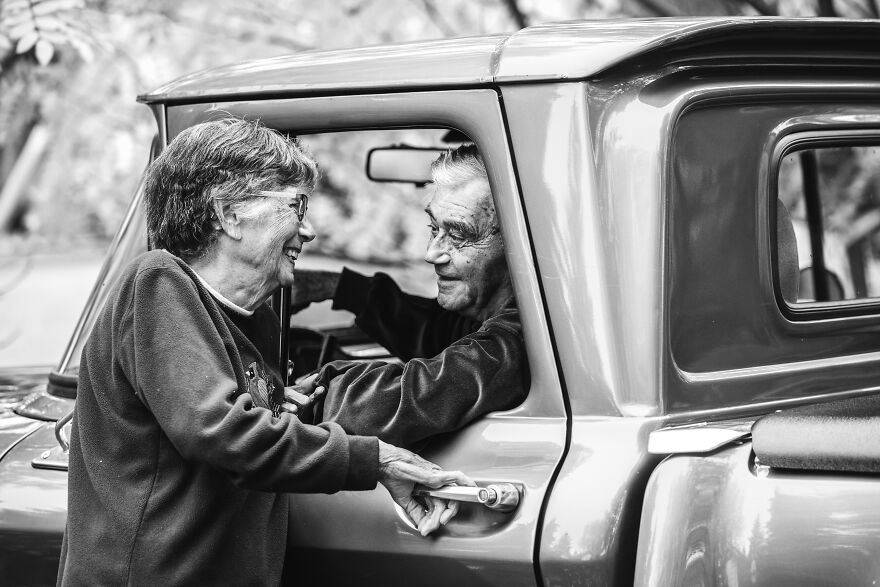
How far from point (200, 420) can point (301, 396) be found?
45 centimetres

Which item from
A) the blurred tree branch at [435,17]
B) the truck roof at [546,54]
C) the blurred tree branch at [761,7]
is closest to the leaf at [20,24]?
the truck roof at [546,54]

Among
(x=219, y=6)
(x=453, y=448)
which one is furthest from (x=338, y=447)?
(x=219, y=6)

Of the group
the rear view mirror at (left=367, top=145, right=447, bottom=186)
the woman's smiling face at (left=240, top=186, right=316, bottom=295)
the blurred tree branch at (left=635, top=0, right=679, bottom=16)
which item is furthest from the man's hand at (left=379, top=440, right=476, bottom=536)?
the blurred tree branch at (left=635, top=0, right=679, bottom=16)

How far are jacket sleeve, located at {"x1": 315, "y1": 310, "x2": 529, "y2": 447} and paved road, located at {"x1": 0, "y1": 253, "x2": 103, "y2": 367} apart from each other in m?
8.79

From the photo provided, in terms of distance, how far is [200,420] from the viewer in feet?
5.96

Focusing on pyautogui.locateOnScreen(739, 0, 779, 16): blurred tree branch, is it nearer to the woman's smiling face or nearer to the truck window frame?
the truck window frame

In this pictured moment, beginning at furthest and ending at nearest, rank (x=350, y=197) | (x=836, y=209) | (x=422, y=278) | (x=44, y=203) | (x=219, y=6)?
(x=44, y=203) < (x=350, y=197) < (x=219, y=6) < (x=422, y=278) < (x=836, y=209)

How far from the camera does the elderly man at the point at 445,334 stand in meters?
2.04

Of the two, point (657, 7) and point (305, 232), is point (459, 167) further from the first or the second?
point (657, 7)

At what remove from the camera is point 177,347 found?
1864mm

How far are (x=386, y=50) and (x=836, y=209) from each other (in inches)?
104

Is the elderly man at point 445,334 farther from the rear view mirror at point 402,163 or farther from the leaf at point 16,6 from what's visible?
the leaf at point 16,6

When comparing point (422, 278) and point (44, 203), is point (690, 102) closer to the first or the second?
point (422, 278)

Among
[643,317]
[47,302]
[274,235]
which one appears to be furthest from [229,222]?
[47,302]
